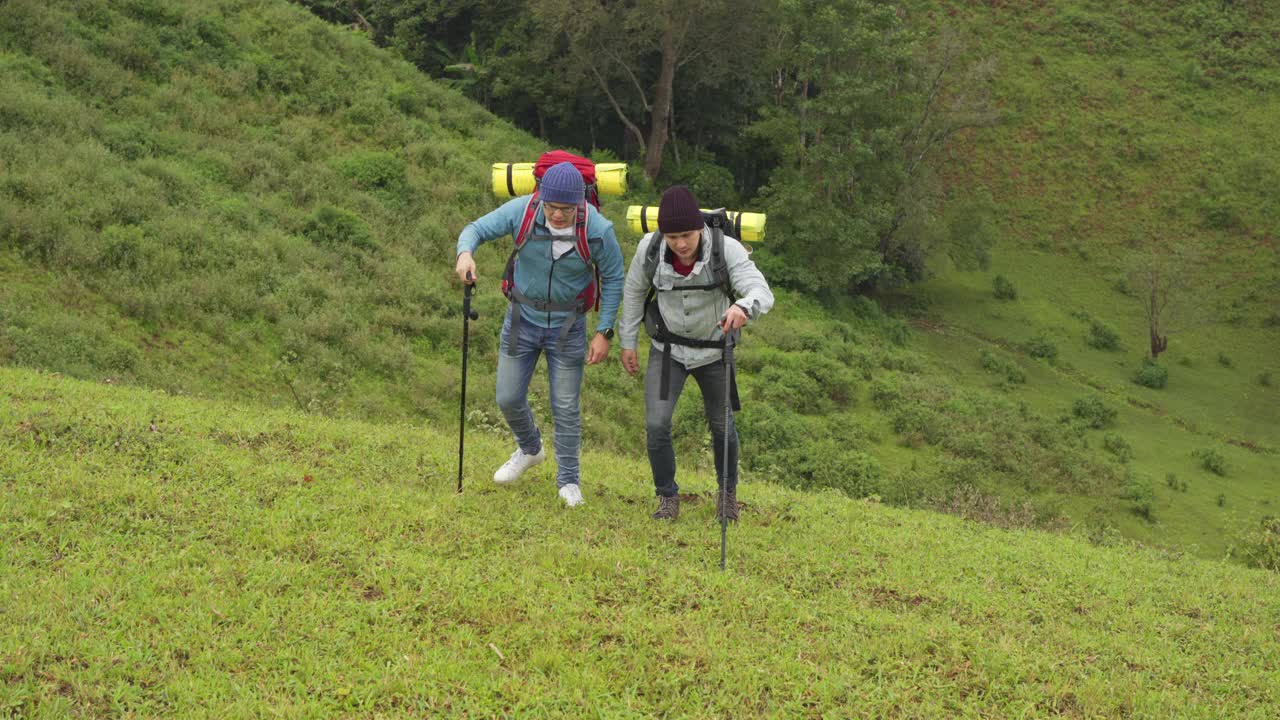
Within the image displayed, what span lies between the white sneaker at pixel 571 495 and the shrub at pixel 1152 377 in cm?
3212

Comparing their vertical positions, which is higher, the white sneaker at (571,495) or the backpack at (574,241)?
the backpack at (574,241)

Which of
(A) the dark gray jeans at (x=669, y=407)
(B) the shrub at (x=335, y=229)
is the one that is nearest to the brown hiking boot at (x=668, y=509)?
(A) the dark gray jeans at (x=669, y=407)

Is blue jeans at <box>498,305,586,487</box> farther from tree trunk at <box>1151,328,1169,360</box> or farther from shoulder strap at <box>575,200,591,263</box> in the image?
tree trunk at <box>1151,328,1169,360</box>

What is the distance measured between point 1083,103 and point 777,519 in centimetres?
5222

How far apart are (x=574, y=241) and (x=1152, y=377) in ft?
108

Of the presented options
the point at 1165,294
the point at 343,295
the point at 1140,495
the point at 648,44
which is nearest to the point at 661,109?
the point at 648,44

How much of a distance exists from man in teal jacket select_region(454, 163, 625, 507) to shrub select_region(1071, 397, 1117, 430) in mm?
23560

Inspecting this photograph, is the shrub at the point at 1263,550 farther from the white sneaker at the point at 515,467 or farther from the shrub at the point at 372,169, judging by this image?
the shrub at the point at 372,169

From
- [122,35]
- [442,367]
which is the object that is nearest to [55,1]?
[122,35]

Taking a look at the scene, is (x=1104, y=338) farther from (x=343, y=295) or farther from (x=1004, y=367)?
(x=343, y=295)

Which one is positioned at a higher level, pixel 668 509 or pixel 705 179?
pixel 705 179

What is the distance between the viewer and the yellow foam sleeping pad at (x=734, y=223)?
696 centimetres

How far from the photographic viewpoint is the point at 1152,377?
33469 millimetres

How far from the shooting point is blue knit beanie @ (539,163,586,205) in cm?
654
